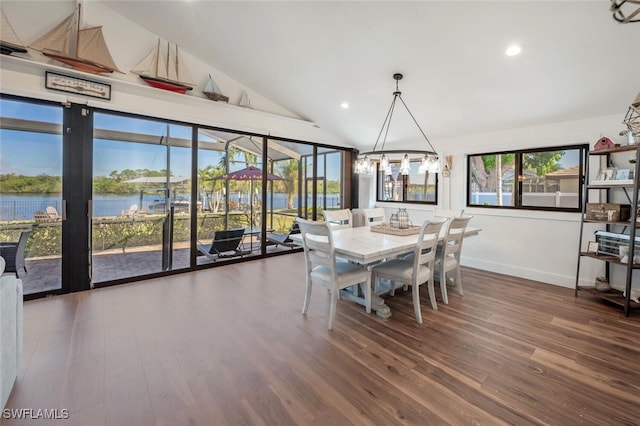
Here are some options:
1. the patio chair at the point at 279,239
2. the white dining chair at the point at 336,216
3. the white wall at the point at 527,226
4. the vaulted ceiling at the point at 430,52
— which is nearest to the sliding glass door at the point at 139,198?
the vaulted ceiling at the point at 430,52

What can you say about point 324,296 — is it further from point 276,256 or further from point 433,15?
point 433,15

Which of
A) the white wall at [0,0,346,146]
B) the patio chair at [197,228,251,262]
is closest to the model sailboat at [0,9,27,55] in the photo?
the white wall at [0,0,346,146]

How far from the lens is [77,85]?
343 centimetres

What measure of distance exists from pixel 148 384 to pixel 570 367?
2963 millimetres

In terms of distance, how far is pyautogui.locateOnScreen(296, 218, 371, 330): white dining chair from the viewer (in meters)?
2.66

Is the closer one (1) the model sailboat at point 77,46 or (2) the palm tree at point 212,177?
(1) the model sailboat at point 77,46

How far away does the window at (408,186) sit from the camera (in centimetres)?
557

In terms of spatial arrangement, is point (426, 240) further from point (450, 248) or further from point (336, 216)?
point (336, 216)

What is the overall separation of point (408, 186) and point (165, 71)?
4.62 m

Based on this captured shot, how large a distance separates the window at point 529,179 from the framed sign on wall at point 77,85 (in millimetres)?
5471

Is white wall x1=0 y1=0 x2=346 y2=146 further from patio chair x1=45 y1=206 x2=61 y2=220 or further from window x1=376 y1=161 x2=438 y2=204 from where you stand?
window x1=376 y1=161 x2=438 y2=204

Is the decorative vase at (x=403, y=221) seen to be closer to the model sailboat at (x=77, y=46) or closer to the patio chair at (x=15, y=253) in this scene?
the model sailboat at (x=77, y=46)

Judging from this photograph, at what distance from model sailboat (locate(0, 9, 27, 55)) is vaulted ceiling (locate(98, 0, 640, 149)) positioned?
43.4 inches

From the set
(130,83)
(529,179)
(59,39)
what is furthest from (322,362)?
(59,39)
